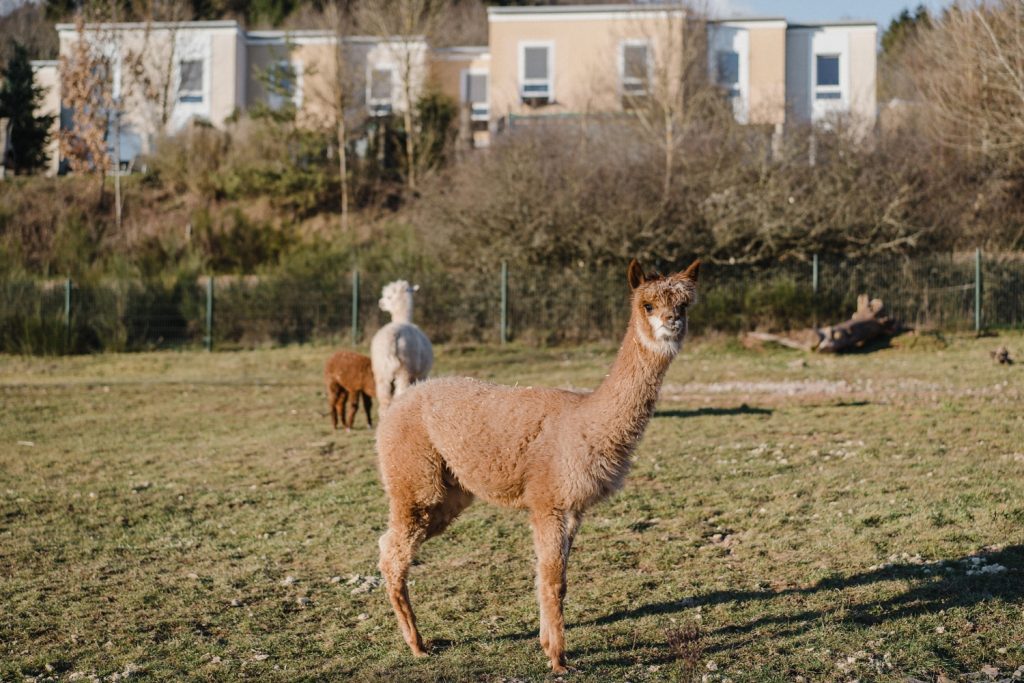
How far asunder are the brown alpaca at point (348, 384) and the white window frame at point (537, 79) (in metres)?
25.6

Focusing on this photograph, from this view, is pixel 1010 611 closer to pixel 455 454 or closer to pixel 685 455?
pixel 455 454

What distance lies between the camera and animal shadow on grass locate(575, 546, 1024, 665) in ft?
21.5

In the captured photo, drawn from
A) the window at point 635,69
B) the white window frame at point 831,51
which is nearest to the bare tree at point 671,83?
the window at point 635,69

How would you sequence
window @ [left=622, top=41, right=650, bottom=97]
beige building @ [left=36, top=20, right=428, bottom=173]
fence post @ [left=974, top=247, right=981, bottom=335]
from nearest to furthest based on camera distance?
fence post @ [left=974, top=247, right=981, bottom=335], window @ [left=622, top=41, right=650, bottom=97], beige building @ [left=36, top=20, right=428, bottom=173]

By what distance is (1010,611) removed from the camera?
654 cm

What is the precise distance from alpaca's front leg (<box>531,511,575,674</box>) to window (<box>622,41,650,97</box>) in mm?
25630

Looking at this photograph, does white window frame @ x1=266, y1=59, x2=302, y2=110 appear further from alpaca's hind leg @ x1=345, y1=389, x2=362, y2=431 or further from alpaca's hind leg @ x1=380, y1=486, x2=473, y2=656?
alpaca's hind leg @ x1=380, y1=486, x2=473, y2=656

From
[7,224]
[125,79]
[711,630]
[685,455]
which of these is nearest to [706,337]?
[685,455]

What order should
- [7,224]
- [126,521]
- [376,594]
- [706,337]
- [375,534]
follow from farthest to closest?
[7,224], [706,337], [126,521], [375,534], [376,594]

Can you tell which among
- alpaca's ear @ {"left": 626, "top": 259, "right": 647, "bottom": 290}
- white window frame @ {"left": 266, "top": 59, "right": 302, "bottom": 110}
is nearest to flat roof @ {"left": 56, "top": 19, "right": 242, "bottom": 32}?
white window frame @ {"left": 266, "top": 59, "right": 302, "bottom": 110}

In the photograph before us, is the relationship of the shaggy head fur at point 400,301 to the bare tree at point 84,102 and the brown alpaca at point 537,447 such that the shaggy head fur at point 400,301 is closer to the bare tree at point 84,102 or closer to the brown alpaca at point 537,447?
the brown alpaca at point 537,447

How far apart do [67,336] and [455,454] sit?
68.4 ft

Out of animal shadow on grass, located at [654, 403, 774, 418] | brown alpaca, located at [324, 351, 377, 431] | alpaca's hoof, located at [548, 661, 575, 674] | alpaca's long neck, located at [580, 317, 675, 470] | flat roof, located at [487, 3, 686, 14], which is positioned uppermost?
flat roof, located at [487, 3, 686, 14]

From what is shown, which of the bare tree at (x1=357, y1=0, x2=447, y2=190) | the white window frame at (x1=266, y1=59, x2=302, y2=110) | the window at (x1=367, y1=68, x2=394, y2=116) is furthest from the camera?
the window at (x1=367, y1=68, x2=394, y2=116)
